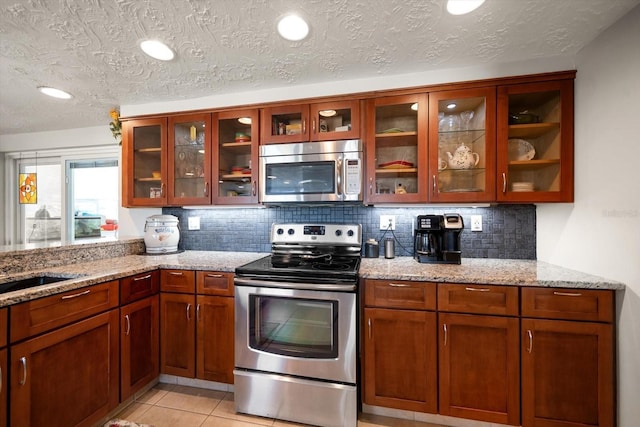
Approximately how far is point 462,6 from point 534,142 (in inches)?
44.5

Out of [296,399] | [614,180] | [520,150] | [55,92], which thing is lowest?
[296,399]

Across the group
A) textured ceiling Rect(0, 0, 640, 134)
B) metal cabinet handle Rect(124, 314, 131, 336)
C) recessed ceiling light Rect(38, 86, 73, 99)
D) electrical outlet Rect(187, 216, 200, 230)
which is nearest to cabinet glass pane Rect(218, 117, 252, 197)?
textured ceiling Rect(0, 0, 640, 134)

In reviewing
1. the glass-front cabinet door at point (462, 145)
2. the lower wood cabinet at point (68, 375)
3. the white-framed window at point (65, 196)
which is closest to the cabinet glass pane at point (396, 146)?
the glass-front cabinet door at point (462, 145)

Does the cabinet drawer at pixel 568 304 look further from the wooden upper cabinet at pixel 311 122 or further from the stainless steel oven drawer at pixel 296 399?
the wooden upper cabinet at pixel 311 122

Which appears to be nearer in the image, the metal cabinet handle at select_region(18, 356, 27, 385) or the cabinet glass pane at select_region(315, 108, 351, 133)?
the metal cabinet handle at select_region(18, 356, 27, 385)

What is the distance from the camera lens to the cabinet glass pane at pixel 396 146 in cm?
197

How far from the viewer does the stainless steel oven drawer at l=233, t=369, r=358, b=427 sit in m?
1.57

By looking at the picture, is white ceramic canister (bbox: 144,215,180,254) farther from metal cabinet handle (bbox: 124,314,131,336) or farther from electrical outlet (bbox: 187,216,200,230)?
metal cabinet handle (bbox: 124,314,131,336)

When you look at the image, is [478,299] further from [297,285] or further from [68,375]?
[68,375]

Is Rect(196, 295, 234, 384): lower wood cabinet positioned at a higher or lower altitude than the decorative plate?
lower

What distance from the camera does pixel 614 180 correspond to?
54.9 inches

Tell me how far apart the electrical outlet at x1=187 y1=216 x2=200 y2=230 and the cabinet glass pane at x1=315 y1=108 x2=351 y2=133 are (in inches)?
57.4

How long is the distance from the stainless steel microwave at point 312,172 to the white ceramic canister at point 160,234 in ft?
3.14

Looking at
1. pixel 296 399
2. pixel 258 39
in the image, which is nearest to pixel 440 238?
pixel 296 399
